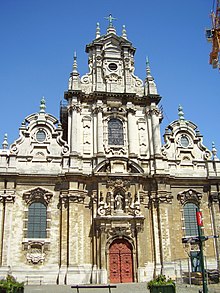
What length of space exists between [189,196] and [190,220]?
1.75 m

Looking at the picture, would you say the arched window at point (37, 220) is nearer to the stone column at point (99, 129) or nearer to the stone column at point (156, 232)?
the stone column at point (99, 129)

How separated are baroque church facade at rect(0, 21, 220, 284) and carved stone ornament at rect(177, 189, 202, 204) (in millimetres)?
105

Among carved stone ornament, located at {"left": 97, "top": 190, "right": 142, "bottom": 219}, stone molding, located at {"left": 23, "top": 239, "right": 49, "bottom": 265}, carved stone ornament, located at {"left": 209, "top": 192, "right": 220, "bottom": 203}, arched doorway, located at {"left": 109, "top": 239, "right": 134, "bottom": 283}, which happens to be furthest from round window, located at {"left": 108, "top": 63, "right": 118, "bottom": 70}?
stone molding, located at {"left": 23, "top": 239, "right": 49, "bottom": 265}

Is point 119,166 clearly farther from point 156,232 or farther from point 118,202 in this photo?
point 156,232

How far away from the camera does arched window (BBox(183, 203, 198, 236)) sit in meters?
26.4

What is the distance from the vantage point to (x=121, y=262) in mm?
24578

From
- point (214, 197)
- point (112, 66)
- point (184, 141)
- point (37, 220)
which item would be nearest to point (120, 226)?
point (37, 220)

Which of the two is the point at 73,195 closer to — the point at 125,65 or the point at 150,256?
the point at 150,256

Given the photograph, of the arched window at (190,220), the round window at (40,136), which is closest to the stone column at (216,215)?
the arched window at (190,220)

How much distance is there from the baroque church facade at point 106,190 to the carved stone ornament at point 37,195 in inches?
2.7

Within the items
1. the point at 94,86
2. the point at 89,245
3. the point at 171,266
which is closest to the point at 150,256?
the point at 171,266

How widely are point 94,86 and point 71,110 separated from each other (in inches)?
119

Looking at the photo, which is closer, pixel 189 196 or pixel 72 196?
pixel 72 196

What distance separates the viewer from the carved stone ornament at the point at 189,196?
1063 inches
